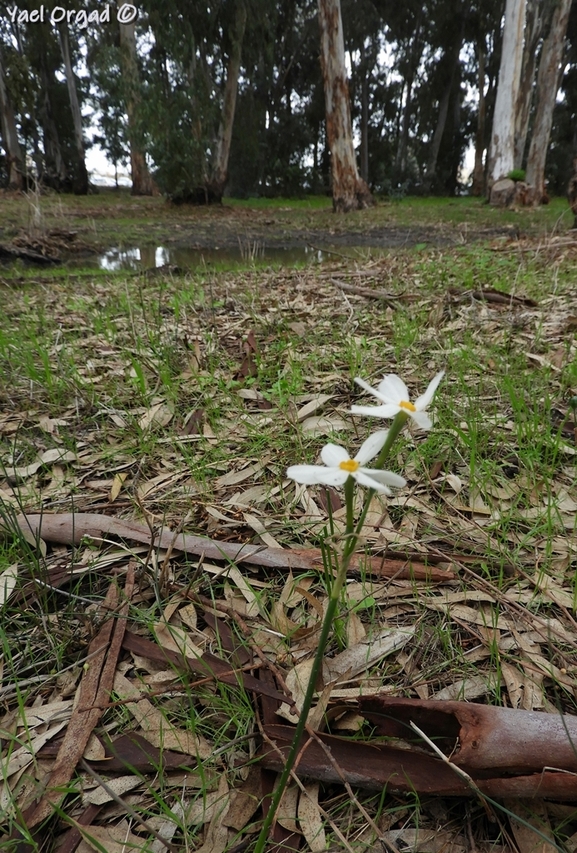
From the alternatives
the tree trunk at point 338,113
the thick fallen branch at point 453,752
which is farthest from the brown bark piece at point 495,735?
the tree trunk at point 338,113

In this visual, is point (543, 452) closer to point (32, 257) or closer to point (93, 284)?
point (93, 284)

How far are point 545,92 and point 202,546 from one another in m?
15.0

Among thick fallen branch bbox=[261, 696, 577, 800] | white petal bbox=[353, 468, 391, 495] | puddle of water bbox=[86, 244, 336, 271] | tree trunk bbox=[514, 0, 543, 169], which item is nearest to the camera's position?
white petal bbox=[353, 468, 391, 495]

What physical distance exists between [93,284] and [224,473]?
3.23 meters

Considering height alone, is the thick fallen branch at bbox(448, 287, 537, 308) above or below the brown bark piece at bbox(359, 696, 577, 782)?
above

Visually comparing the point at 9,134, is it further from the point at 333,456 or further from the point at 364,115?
the point at 333,456

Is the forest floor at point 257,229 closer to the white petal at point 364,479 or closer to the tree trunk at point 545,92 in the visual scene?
the tree trunk at point 545,92

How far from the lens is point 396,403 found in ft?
2.03

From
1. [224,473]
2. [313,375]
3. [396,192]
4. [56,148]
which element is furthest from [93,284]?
[56,148]

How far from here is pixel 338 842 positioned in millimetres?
771

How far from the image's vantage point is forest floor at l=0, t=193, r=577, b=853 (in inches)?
32.1

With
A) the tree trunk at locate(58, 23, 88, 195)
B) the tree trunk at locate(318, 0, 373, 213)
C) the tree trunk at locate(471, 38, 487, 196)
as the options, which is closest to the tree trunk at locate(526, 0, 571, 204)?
the tree trunk at locate(318, 0, 373, 213)

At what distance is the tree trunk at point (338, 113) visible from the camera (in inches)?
393

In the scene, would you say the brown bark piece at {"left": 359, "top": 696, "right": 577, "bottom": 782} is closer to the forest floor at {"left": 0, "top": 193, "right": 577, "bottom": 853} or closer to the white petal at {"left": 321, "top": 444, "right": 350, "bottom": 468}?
the forest floor at {"left": 0, "top": 193, "right": 577, "bottom": 853}
